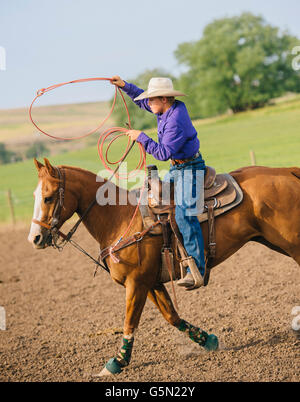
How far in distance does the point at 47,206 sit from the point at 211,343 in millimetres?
2309

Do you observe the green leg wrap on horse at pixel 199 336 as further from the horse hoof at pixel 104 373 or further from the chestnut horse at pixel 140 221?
the horse hoof at pixel 104 373

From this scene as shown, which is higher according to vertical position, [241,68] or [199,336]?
[241,68]

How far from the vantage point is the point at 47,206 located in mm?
4246

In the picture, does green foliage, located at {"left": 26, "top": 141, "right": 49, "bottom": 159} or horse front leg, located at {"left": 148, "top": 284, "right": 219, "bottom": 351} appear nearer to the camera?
horse front leg, located at {"left": 148, "top": 284, "right": 219, "bottom": 351}

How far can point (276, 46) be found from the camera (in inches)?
1935

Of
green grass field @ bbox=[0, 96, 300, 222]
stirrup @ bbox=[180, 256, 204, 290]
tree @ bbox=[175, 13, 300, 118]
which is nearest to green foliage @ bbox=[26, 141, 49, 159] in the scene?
green grass field @ bbox=[0, 96, 300, 222]

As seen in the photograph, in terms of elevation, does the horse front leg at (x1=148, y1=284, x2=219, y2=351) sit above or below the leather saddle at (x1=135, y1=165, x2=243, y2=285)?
below

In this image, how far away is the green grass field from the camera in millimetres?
17984

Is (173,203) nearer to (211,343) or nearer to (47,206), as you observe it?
(47,206)

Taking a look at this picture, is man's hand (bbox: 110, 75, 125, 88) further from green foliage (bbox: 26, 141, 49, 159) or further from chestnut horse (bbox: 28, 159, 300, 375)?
green foliage (bbox: 26, 141, 49, 159)

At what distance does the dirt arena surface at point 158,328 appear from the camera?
4.50 metres

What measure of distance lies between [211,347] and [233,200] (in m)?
1.68

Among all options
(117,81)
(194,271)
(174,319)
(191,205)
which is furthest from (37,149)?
(194,271)

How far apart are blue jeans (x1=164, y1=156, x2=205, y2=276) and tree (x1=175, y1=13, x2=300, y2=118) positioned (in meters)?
43.4
